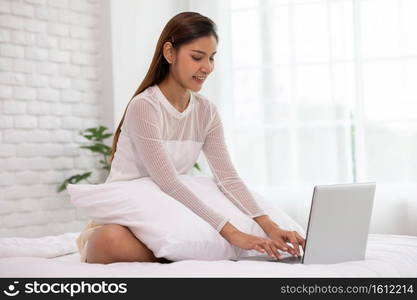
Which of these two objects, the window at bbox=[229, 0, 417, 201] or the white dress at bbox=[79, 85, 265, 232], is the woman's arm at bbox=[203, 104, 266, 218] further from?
the window at bbox=[229, 0, 417, 201]

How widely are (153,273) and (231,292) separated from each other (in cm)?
24

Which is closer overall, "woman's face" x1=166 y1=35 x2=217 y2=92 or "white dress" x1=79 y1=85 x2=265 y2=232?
"white dress" x1=79 y1=85 x2=265 y2=232

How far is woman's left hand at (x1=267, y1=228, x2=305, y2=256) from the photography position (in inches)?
76.9

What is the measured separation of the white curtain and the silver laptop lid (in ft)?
9.57

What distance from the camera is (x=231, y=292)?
1461 mm

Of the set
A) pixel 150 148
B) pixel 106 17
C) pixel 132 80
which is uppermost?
pixel 106 17

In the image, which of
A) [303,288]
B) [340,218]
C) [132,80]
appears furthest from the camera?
[132,80]

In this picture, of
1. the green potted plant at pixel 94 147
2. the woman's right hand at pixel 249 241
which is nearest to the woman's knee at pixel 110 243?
the woman's right hand at pixel 249 241

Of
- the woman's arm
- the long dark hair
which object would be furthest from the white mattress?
the long dark hair

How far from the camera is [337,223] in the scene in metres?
1.79

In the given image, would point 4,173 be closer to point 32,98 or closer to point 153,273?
point 32,98

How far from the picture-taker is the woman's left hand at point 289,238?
6.40 ft

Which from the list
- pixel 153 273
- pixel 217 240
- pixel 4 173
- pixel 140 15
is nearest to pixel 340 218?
pixel 217 240

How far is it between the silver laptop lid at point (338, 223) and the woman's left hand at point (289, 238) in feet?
0.50
